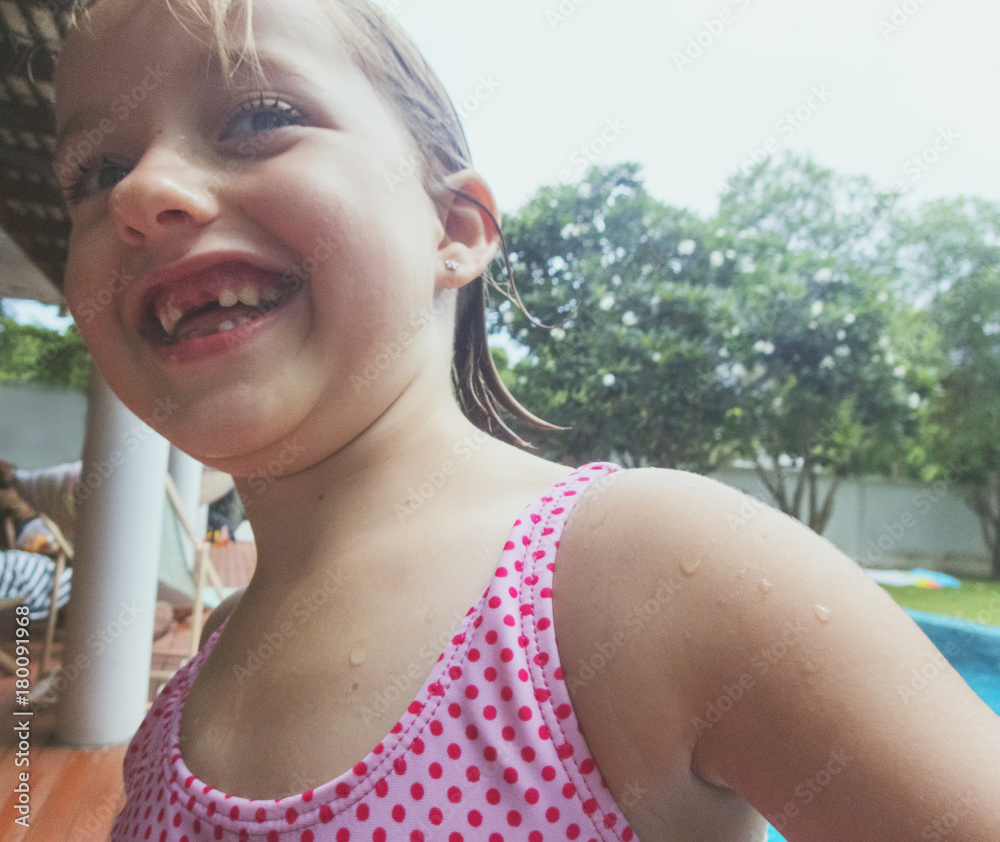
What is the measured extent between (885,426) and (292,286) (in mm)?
13049

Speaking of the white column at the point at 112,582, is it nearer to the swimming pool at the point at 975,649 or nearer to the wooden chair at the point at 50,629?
the wooden chair at the point at 50,629

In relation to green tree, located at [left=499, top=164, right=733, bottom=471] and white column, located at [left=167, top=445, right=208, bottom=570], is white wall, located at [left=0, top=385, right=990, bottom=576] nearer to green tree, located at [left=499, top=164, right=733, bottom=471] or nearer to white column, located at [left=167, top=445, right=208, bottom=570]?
green tree, located at [left=499, top=164, right=733, bottom=471]

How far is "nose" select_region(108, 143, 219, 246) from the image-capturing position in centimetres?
62

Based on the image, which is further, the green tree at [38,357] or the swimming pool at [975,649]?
the green tree at [38,357]

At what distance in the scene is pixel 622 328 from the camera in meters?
10.4

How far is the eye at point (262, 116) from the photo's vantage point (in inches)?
26.1

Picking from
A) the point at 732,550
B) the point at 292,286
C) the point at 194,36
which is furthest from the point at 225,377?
the point at 732,550

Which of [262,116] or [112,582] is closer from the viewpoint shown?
[262,116]

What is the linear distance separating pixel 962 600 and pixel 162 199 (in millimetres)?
12057

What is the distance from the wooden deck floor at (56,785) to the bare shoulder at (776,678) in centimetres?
256

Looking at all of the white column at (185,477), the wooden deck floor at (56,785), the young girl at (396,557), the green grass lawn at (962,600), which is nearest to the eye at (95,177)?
the young girl at (396,557)

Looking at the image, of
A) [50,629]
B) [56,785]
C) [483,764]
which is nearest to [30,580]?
[50,629]

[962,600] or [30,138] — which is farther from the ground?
[30,138]

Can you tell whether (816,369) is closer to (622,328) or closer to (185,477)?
(622,328)
